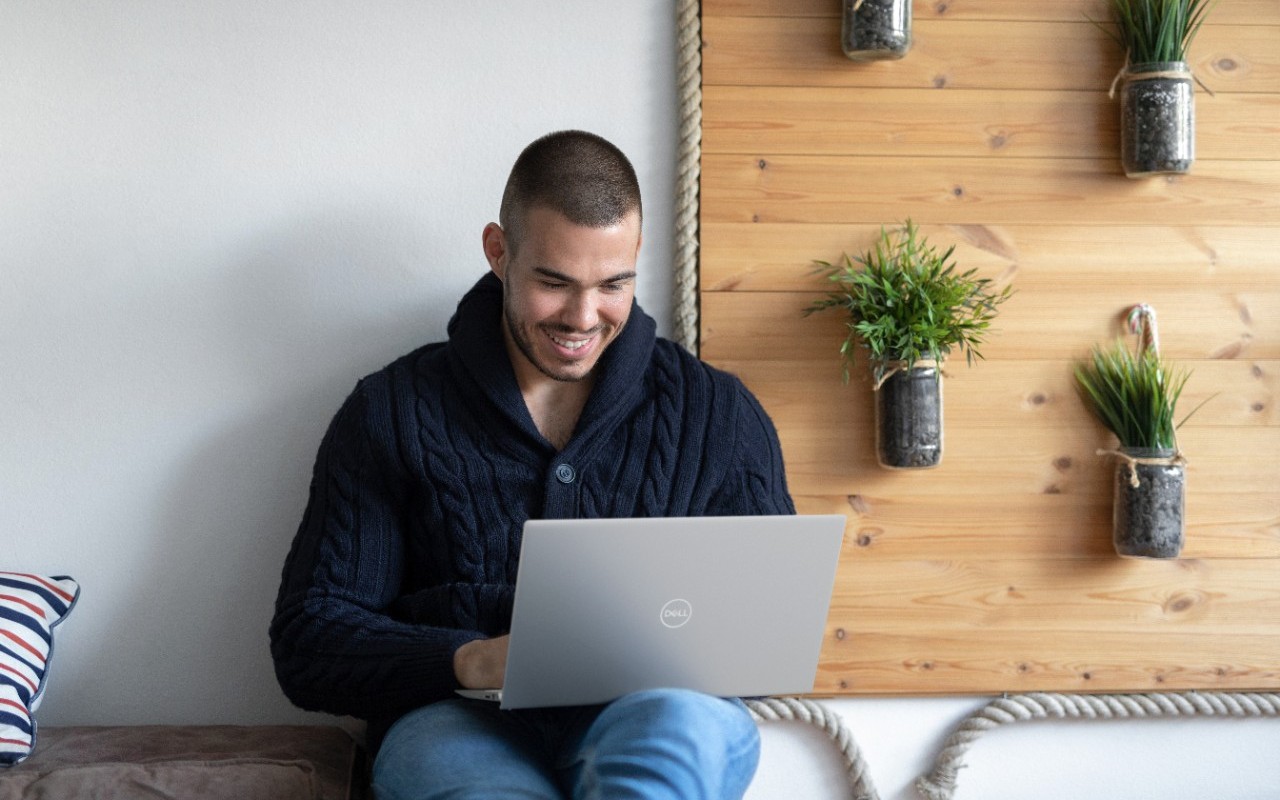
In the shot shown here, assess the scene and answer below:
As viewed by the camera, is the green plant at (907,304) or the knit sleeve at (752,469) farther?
the green plant at (907,304)

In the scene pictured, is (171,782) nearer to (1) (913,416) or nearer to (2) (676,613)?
(2) (676,613)

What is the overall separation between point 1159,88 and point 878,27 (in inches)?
17.5

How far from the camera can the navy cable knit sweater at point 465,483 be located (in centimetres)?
153

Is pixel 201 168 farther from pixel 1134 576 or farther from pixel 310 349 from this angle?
pixel 1134 576

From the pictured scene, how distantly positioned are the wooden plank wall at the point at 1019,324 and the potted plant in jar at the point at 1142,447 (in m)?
0.05

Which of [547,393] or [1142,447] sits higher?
[547,393]

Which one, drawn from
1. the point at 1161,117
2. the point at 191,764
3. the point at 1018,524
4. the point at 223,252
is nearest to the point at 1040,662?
the point at 1018,524

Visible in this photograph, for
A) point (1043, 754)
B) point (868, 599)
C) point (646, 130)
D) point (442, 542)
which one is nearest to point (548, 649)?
point (442, 542)

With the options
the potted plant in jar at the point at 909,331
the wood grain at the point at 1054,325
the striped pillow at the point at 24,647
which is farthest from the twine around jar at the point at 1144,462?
the striped pillow at the point at 24,647

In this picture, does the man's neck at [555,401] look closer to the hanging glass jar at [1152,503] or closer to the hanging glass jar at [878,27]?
the hanging glass jar at [878,27]

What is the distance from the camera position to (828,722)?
1860 mm

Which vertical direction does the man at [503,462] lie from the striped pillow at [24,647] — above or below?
above

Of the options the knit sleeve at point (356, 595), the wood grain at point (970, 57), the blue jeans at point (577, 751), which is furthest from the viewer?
the wood grain at point (970, 57)

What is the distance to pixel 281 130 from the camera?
183 cm
